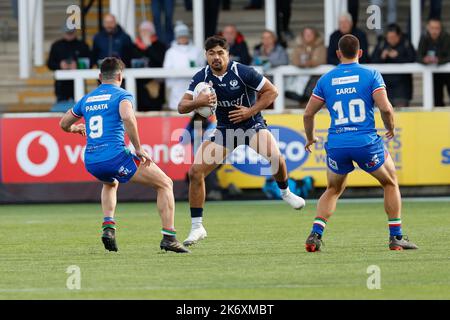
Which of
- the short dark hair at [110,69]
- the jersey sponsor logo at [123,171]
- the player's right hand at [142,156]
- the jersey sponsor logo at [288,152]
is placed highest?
the short dark hair at [110,69]

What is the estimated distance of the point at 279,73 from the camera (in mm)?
22656

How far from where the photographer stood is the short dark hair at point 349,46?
12.5m

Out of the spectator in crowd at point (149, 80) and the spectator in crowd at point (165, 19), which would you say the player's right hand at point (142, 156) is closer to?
the spectator in crowd at point (149, 80)

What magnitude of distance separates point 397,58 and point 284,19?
3842 mm

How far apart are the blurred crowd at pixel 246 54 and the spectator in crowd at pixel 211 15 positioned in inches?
44.6

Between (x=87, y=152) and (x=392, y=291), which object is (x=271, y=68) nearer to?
(x=87, y=152)

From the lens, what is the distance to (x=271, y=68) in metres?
22.6

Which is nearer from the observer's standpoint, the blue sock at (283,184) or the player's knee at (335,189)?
the player's knee at (335,189)

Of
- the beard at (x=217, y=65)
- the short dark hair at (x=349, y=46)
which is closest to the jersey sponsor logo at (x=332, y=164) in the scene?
the short dark hair at (x=349, y=46)

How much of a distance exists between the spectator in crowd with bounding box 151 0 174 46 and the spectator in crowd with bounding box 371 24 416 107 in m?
4.41

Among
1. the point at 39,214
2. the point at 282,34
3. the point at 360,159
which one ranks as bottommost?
the point at 39,214

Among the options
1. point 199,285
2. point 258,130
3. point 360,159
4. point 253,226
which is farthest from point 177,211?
point 199,285

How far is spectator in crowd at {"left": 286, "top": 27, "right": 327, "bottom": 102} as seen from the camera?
73.8ft
